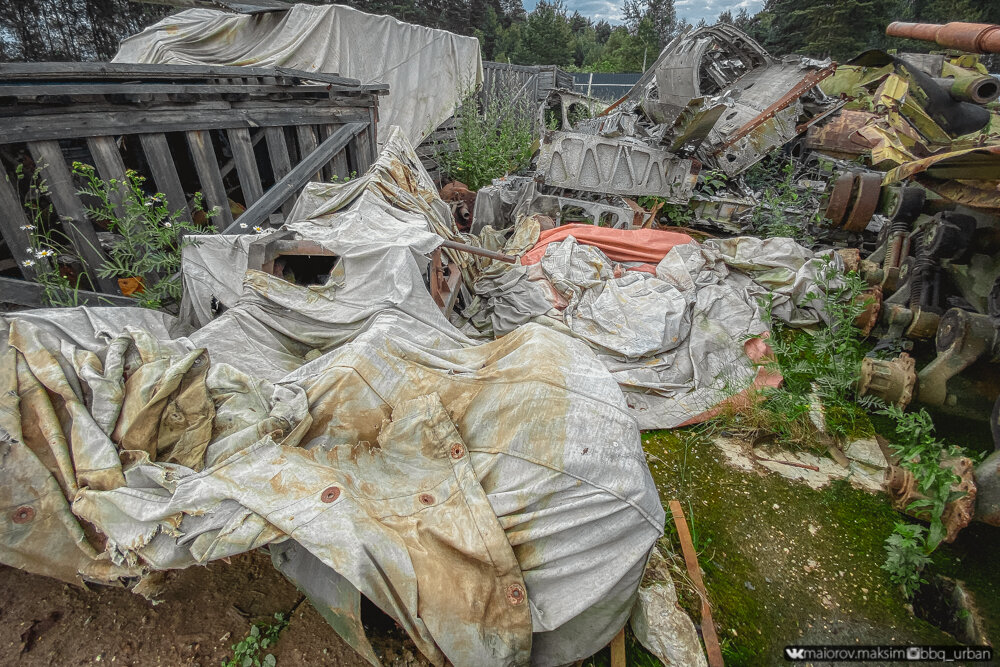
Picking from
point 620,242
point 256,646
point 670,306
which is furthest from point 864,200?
point 256,646

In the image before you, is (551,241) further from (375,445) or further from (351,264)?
(375,445)

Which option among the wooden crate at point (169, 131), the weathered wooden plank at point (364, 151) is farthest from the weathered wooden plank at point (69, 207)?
the weathered wooden plank at point (364, 151)

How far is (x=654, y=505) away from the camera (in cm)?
153

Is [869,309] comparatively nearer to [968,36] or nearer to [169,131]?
[968,36]

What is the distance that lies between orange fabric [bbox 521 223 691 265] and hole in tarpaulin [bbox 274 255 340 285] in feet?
6.42

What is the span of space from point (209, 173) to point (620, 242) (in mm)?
3971

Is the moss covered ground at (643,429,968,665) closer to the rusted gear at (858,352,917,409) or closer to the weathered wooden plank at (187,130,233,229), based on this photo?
the rusted gear at (858,352,917,409)

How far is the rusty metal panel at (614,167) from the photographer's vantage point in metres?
5.44

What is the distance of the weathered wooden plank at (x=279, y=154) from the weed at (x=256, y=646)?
3906 mm

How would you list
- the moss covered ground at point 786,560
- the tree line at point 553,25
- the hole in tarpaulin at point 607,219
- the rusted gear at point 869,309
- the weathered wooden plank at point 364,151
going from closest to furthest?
the moss covered ground at point 786,560
the rusted gear at point 869,309
the hole in tarpaulin at point 607,219
the weathered wooden plank at point 364,151
the tree line at point 553,25

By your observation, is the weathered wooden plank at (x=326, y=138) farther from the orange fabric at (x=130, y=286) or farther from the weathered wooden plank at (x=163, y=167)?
the orange fabric at (x=130, y=286)

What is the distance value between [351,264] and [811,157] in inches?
285

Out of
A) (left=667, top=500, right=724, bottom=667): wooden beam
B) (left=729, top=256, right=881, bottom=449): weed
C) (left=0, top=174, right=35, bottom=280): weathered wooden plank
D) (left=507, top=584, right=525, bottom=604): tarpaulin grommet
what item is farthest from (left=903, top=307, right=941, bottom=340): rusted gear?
(left=0, top=174, right=35, bottom=280): weathered wooden plank

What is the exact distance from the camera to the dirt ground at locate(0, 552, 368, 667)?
5.02ft
